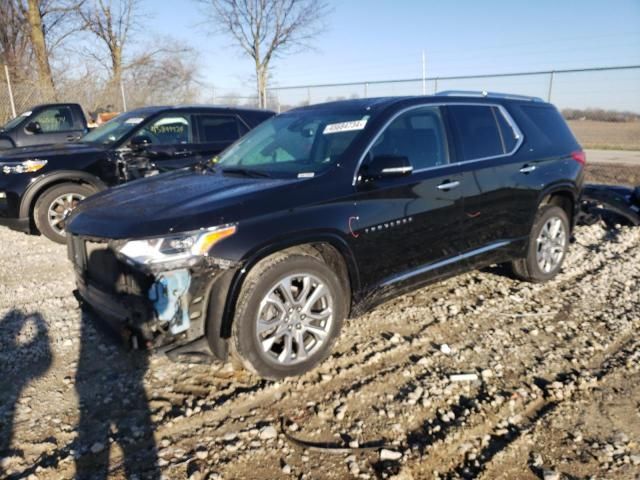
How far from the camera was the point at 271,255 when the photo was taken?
10.0 feet

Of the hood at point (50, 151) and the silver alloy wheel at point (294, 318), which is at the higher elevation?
the hood at point (50, 151)

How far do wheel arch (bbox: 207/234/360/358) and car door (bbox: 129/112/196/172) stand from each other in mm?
3967

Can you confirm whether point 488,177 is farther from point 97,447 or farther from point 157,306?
point 97,447

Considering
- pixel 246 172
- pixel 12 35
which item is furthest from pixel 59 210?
pixel 12 35

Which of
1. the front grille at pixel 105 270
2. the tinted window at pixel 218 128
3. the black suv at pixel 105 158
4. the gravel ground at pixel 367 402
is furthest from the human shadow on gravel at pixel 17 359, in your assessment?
the tinted window at pixel 218 128

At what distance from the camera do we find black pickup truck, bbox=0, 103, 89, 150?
9.73m

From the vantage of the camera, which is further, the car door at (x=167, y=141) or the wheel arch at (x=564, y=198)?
the car door at (x=167, y=141)

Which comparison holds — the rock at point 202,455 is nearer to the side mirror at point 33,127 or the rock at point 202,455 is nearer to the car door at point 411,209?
the car door at point 411,209

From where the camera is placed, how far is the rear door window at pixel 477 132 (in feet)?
13.4

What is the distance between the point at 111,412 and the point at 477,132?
3.41 metres

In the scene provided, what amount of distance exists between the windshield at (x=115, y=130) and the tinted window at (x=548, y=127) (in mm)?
4924

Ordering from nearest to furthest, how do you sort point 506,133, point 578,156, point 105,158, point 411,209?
point 411,209, point 506,133, point 578,156, point 105,158

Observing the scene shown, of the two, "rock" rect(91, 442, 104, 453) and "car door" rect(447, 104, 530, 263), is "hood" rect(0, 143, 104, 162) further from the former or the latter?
"rock" rect(91, 442, 104, 453)

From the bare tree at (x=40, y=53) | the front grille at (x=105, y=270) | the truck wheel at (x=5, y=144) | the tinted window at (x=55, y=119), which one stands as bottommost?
the front grille at (x=105, y=270)
